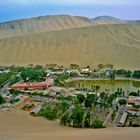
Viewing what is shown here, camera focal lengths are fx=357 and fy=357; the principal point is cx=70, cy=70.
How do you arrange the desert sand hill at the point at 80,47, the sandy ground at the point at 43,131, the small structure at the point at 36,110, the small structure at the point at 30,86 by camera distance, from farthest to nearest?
the desert sand hill at the point at 80,47 < the small structure at the point at 30,86 < the small structure at the point at 36,110 < the sandy ground at the point at 43,131

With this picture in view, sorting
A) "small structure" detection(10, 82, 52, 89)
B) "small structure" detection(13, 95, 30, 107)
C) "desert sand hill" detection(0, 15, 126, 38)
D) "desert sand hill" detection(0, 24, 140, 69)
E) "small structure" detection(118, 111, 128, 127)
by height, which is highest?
"desert sand hill" detection(0, 15, 126, 38)

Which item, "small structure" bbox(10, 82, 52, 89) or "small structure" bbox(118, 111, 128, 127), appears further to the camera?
"small structure" bbox(10, 82, 52, 89)

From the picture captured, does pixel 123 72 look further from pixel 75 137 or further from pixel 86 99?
pixel 75 137

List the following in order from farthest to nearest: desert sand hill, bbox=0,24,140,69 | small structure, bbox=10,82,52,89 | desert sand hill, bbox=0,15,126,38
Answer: desert sand hill, bbox=0,15,126,38, desert sand hill, bbox=0,24,140,69, small structure, bbox=10,82,52,89

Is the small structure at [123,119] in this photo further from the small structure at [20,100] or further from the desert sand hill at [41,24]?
the desert sand hill at [41,24]

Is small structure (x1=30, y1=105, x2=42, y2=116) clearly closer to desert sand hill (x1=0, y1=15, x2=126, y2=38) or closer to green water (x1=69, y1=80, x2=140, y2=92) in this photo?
green water (x1=69, y1=80, x2=140, y2=92)

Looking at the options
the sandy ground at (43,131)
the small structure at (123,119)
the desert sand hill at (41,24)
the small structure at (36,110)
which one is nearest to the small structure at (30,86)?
the small structure at (36,110)

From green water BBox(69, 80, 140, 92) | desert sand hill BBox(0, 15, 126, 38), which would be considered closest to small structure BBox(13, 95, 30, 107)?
green water BBox(69, 80, 140, 92)
